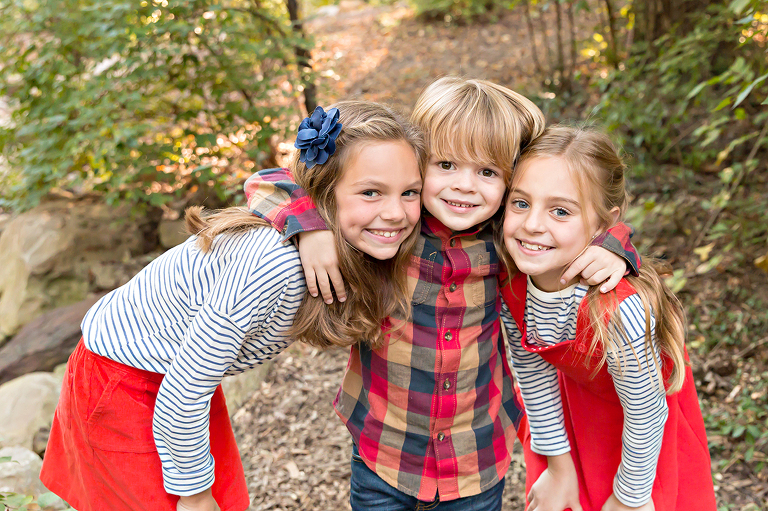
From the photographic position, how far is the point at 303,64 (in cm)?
420

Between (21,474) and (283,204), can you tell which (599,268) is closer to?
(283,204)

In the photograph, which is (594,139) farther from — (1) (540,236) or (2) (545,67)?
(2) (545,67)

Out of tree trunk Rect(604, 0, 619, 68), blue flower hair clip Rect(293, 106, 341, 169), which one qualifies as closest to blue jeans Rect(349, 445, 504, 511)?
blue flower hair clip Rect(293, 106, 341, 169)

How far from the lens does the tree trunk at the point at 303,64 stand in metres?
3.96

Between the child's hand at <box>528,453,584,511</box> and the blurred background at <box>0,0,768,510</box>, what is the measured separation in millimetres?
789

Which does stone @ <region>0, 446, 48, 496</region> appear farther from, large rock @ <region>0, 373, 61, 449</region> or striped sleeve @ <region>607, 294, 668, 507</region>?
striped sleeve @ <region>607, 294, 668, 507</region>

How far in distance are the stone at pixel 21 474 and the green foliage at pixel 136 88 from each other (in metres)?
1.56

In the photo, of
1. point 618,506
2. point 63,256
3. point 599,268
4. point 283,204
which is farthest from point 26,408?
point 599,268

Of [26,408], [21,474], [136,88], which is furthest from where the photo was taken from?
[136,88]

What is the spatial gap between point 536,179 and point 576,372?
54 cm

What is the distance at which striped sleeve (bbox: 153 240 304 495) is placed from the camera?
134 cm

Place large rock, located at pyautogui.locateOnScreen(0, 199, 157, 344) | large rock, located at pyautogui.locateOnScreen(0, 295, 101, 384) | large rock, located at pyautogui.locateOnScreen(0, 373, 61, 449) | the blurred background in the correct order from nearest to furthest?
the blurred background
large rock, located at pyautogui.locateOnScreen(0, 373, 61, 449)
large rock, located at pyautogui.locateOnScreen(0, 295, 101, 384)
large rock, located at pyautogui.locateOnScreen(0, 199, 157, 344)

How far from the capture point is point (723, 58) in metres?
4.04

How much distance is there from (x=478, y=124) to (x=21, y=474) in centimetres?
237
